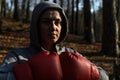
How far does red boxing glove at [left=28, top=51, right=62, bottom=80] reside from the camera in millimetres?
2828

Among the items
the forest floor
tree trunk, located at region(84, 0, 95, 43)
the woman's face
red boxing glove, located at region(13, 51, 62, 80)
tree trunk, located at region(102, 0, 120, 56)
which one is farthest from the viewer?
tree trunk, located at region(84, 0, 95, 43)

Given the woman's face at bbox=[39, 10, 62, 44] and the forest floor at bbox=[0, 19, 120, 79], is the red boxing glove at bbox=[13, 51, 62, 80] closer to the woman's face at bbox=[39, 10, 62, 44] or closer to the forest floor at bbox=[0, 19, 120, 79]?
the woman's face at bbox=[39, 10, 62, 44]

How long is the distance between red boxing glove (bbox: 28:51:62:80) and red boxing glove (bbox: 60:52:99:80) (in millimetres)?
58

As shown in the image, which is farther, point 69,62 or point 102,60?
point 102,60

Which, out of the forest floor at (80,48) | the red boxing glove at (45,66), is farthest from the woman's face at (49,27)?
the forest floor at (80,48)

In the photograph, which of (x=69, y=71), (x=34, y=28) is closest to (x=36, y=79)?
(x=69, y=71)

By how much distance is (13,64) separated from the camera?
292 cm

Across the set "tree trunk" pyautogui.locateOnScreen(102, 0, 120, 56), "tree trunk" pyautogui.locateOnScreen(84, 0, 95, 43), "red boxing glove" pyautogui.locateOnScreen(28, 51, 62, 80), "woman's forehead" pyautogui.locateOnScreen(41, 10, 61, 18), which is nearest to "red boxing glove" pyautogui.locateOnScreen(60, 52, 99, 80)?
"red boxing glove" pyautogui.locateOnScreen(28, 51, 62, 80)

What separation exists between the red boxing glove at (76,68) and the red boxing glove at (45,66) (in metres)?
0.06

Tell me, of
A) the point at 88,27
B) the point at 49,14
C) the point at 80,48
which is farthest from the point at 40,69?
the point at 88,27

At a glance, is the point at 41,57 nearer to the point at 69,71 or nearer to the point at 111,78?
the point at 69,71

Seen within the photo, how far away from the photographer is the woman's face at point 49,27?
9.80ft

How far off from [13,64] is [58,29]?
500 millimetres

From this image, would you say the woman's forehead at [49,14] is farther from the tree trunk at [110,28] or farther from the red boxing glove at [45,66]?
the tree trunk at [110,28]
